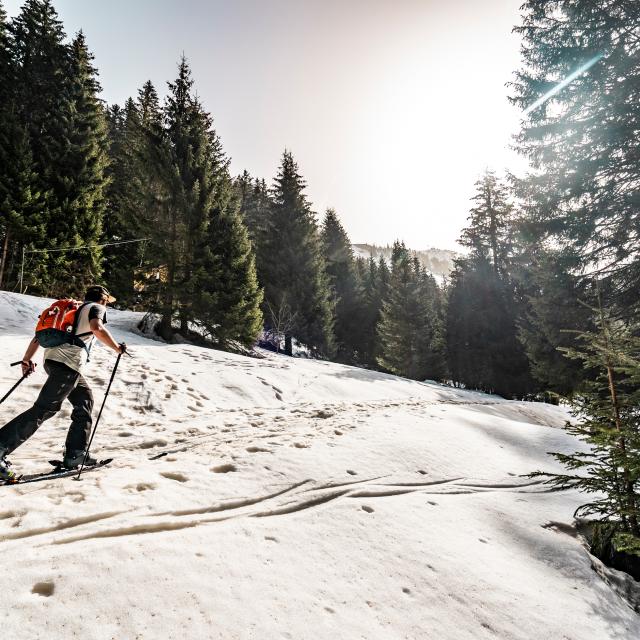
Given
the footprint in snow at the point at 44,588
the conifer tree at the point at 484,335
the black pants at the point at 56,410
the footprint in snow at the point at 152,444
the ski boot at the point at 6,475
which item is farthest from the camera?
the conifer tree at the point at 484,335

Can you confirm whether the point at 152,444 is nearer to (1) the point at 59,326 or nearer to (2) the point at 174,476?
(2) the point at 174,476

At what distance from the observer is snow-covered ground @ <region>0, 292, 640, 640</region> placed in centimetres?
204

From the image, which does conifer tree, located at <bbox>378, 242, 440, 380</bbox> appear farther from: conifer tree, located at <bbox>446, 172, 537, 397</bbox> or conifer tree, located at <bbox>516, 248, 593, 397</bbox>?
conifer tree, located at <bbox>516, 248, 593, 397</bbox>

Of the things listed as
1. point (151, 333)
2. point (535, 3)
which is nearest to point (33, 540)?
point (151, 333)

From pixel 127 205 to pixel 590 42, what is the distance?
1626cm

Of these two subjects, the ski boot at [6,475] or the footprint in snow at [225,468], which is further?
the footprint in snow at [225,468]

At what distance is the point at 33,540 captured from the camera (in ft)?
7.81

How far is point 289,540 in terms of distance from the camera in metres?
2.84

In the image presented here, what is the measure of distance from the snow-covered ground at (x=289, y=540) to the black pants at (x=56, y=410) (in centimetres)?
47

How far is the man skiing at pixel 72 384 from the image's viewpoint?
3.56 meters

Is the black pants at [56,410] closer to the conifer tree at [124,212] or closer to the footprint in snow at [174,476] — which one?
Result: the footprint in snow at [174,476]

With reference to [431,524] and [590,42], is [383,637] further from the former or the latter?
[590,42]

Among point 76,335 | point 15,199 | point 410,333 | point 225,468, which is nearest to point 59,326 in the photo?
point 76,335

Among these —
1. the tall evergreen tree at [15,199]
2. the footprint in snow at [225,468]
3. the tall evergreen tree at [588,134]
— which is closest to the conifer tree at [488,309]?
the tall evergreen tree at [588,134]
